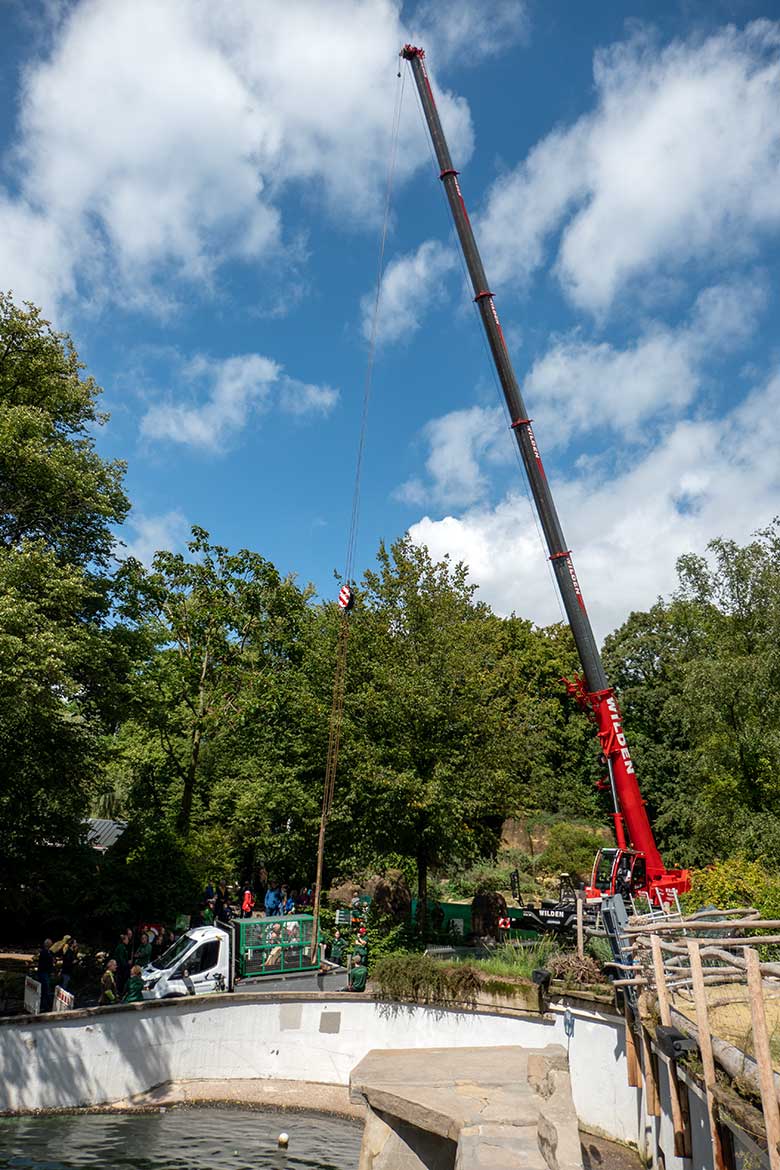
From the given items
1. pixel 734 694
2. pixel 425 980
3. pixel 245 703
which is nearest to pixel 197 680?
pixel 245 703

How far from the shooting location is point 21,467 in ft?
65.3

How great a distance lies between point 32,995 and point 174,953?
10.7 feet

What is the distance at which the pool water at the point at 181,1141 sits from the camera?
40.3ft

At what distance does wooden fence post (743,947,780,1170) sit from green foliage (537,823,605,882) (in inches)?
1290

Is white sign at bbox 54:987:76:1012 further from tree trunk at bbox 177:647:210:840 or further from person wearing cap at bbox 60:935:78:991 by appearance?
tree trunk at bbox 177:647:210:840

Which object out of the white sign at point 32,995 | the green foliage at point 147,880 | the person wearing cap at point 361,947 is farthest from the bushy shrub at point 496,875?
the white sign at point 32,995

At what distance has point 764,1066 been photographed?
245 inches

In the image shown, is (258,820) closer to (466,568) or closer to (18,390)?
(466,568)

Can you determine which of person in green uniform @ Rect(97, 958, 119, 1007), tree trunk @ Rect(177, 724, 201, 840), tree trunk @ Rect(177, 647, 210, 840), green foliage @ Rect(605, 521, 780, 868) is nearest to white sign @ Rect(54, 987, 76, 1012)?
person in green uniform @ Rect(97, 958, 119, 1007)

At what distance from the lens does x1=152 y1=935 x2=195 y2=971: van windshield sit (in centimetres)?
1780

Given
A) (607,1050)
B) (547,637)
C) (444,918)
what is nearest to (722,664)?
(444,918)

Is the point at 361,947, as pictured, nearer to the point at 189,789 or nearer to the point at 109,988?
the point at 109,988

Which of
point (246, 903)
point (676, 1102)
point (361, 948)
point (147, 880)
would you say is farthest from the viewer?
point (147, 880)

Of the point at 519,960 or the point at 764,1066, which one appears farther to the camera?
the point at 519,960
